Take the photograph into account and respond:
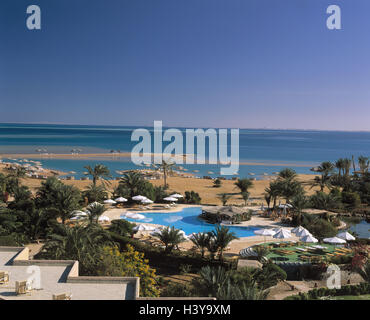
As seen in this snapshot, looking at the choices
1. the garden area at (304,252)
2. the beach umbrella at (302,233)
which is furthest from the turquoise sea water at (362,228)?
the beach umbrella at (302,233)

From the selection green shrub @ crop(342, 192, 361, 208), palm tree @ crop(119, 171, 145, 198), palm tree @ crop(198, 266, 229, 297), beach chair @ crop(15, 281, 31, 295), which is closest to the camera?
beach chair @ crop(15, 281, 31, 295)

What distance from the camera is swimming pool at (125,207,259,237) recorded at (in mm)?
21125

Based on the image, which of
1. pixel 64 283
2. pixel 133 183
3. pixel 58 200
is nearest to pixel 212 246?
pixel 64 283

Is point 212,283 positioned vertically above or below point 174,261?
above

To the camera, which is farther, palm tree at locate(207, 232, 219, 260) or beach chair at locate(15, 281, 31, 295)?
palm tree at locate(207, 232, 219, 260)

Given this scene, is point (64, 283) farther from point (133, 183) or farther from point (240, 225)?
point (133, 183)

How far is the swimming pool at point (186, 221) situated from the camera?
2112cm

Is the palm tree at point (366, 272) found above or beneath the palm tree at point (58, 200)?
beneath

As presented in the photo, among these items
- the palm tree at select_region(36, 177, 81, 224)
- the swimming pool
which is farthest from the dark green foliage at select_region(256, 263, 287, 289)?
the palm tree at select_region(36, 177, 81, 224)

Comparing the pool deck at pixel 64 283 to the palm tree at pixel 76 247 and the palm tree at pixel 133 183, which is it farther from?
the palm tree at pixel 133 183

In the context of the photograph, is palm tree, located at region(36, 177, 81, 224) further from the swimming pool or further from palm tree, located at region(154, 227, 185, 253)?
palm tree, located at region(154, 227, 185, 253)

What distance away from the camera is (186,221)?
76.8 feet
